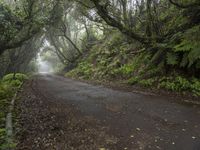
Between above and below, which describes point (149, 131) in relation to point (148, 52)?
below

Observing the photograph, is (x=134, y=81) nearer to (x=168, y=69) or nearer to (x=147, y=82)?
(x=147, y=82)

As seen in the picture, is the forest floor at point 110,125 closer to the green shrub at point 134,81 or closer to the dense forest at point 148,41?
the dense forest at point 148,41

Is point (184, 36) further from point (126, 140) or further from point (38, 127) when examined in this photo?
point (38, 127)

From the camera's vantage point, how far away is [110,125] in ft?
18.2

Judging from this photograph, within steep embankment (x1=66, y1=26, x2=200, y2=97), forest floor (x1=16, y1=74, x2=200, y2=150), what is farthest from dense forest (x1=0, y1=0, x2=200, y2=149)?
forest floor (x1=16, y1=74, x2=200, y2=150)

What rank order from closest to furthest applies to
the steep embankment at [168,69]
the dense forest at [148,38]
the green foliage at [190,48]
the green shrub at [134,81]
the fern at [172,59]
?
the green foliage at [190,48] < the steep embankment at [168,69] < the dense forest at [148,38] < the fern at [172,59] < the green shrub at [134,81]

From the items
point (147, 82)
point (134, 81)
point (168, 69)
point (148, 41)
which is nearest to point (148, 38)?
point (148, 41)

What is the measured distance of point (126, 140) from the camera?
15.1 feet

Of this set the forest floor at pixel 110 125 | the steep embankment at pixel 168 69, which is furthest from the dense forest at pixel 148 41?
the forest floor at pixel 110 125

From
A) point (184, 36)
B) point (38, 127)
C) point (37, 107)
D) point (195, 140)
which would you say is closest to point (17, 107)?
point (37, 107)

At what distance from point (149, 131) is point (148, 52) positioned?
7.71 m

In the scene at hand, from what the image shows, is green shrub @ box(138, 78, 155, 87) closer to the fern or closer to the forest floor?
the fern

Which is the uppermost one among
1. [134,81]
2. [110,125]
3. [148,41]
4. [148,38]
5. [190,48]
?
[148,38]

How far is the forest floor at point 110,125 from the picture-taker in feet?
14.6
